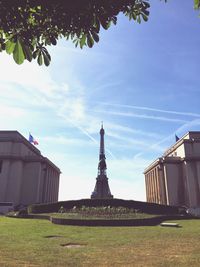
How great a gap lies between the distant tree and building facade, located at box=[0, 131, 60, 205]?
60.6 m

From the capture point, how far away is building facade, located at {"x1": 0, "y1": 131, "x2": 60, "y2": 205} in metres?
60.8

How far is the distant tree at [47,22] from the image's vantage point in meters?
3.54

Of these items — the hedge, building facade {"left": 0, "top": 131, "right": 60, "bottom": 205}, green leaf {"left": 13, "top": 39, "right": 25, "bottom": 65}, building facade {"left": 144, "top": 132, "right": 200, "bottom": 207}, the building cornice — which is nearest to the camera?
green leaf {"left": 13, "top": 39, "right": 25, "bottom": 65}

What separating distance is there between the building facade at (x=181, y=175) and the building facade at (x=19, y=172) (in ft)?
98.3

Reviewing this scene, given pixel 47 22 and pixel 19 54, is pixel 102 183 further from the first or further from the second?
pixel 19 54

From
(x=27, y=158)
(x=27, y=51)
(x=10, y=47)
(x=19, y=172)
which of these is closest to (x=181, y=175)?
(x=27, y=158)

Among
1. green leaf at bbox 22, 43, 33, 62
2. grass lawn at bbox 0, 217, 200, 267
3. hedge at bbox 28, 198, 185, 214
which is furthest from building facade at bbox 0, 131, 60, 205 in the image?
green leaf at bbox 22, 43, 33, 62

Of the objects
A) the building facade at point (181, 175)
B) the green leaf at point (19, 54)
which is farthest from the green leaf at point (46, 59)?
the building facade at point (181, 175)

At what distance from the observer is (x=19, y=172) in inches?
2478

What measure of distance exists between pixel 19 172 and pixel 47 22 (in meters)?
62.4

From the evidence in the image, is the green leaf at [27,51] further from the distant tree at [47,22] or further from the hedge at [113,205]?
the hedge at [113,205]

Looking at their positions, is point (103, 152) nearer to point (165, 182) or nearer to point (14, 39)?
point (165, 182)

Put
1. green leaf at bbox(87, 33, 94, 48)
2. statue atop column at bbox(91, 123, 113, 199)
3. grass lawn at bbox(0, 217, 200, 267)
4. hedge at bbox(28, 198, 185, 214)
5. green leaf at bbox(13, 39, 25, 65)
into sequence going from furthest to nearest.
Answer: statue atop column at bbox(91, 123, 113, 199) < hedge at bbox(28, 198, 185, 214) < grass lawn at bbox(0, 217, 200, 267) < green leaf at bbox(87, 33, 94, 48) < green leaf at bbox(13, 39, 25, 65)

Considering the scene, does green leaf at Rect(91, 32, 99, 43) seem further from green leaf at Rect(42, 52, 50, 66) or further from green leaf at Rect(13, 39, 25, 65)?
green leaf at Rect(13, 39, 25, 65)
